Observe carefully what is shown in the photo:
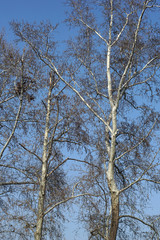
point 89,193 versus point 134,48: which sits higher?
point 134,48

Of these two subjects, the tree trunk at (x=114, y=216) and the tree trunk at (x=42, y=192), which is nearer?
the tree trunk at (x=114, y=216)

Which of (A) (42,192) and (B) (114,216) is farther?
(A) (42,192)

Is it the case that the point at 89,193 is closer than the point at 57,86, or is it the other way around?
the point at 89,193

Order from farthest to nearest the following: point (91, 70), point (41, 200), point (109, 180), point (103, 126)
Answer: point (91, 70), point (103, 126), point (41, 200), point (109, 180)

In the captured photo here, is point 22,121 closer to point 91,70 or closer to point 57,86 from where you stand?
point 57,86

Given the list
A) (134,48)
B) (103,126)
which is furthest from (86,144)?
(134,48)

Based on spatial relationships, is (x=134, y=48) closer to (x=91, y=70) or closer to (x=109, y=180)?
(x=91, y=70)

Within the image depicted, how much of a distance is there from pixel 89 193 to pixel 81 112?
9.35ft

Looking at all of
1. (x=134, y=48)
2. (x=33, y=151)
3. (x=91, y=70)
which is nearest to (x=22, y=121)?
(x=33, y=151)

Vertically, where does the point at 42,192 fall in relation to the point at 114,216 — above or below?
above

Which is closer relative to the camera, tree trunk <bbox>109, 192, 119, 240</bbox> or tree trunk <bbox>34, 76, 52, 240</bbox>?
tree trunk <bbox>109, 192, 119, 240</bbox>

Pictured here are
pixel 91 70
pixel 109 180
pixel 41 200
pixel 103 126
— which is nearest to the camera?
pixel 109 180

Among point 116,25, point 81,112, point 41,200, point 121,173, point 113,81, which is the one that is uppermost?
point 116,25

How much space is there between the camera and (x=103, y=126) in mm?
12656
